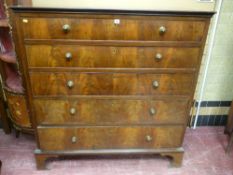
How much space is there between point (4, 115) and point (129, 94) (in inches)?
49.0

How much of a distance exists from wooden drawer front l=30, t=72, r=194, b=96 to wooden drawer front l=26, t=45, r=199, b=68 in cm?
7

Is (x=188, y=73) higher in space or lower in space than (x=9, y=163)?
higher

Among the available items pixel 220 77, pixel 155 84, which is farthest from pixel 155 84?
pixel 220 77

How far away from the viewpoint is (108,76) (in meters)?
1.37

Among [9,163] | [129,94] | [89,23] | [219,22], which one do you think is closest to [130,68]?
[129,94]

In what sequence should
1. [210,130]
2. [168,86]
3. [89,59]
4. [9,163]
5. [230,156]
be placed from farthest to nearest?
[210,130]
[230,156]
[9,163]
[168,86]
[89,59]

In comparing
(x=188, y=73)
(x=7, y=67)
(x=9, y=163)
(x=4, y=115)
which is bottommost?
(x=9, y=163)

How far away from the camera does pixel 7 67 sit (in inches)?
71.9

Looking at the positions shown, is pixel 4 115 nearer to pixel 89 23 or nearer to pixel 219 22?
pixel 89 23

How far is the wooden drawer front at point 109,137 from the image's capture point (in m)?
1.57

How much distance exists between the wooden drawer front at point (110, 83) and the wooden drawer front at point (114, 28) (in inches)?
9.3

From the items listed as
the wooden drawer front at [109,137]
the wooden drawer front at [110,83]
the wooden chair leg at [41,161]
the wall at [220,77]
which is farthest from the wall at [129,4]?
the wooden chair leg at [41,161]

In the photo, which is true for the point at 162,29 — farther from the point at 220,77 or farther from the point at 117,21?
the point at 220,77

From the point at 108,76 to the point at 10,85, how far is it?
Answer: 2.89 ft
